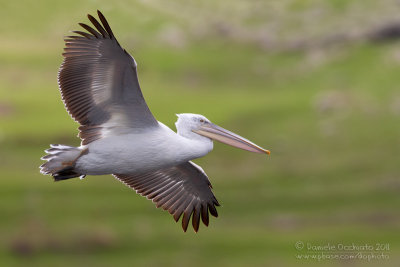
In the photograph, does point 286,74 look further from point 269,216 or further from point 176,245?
point 176,245

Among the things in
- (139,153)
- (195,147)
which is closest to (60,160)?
(139,153)

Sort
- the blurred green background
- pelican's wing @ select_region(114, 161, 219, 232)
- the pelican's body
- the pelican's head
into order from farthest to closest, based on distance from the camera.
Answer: the blurred green background → pelican's wing @ select_region(114, 161, 219, 232) → the pelican's head → the pelican's body

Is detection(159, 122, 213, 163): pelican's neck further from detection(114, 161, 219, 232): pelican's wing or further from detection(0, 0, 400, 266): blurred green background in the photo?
detection(0, 0, 400, 266): blurred green background

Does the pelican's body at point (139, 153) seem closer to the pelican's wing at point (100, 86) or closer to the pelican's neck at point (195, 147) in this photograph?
the pelican's neck at point (195, 147)

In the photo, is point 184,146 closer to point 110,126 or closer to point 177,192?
point 110,126

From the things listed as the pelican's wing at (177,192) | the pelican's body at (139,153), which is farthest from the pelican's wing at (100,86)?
the pelican's wing at (177,192)

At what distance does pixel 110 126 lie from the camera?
13.1 m

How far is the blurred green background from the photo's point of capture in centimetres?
3192

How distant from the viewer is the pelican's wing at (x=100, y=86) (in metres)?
12.4

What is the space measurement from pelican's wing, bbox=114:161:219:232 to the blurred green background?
16.0 m

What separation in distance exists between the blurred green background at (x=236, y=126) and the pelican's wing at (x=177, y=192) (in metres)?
16.0

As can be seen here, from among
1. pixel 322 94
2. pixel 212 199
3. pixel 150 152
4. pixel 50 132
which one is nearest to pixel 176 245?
pixel 50 132

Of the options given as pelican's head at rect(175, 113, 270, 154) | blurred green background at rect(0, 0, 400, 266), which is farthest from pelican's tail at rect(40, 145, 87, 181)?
blurred green background at rect(0, 0, 400, 266)

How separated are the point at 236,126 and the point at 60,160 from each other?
3395cm
